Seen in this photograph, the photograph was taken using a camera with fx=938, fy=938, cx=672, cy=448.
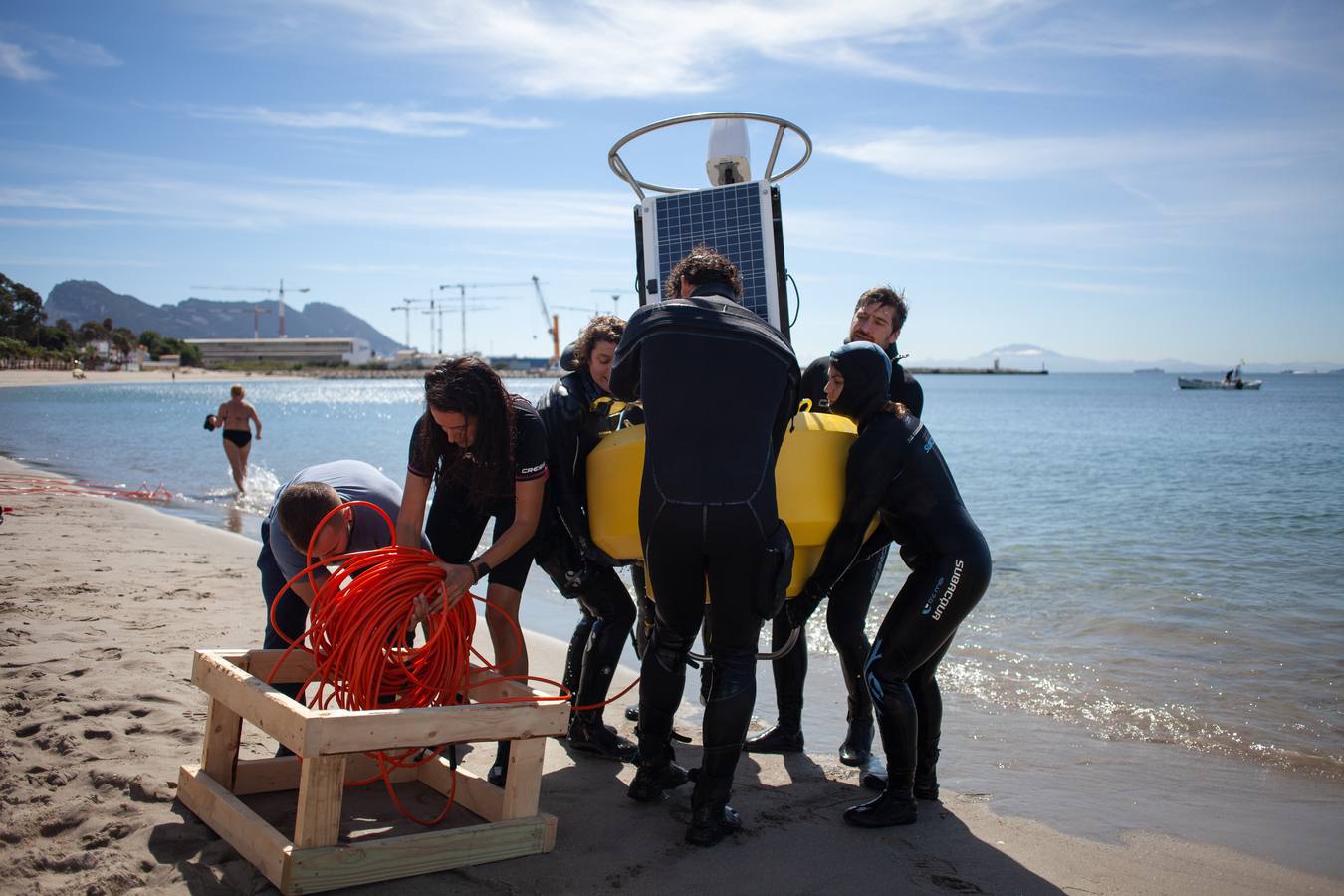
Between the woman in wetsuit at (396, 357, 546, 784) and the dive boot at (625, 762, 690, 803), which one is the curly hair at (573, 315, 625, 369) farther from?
the dive boot at (625, 762, 690, 803)

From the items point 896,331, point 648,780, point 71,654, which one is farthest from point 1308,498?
point 71,654

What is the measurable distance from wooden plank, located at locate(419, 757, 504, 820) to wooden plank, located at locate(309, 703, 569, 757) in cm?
38

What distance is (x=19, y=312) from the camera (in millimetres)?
78938

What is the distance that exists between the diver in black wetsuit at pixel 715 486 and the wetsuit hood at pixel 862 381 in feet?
1.21

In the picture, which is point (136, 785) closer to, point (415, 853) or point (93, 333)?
point (415, 853)

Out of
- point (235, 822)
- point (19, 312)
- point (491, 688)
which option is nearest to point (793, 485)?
point (491, 688)

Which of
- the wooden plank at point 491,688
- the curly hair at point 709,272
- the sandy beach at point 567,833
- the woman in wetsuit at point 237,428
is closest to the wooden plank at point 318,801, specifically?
the sandy beach at point 567,833

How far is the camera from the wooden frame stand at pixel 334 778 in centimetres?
278

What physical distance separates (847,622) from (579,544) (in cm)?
126

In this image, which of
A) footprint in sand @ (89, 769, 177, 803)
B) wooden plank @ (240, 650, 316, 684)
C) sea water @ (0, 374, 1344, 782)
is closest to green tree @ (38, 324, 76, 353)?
sea water @ (0, 374, 1344, 782)

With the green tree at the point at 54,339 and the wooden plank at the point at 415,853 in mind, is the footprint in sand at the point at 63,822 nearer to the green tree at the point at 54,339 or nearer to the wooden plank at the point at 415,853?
the wooden plank at the point at 415,853

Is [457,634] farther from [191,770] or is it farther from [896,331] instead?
[896,331]

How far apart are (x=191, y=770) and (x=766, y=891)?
205 centimetres

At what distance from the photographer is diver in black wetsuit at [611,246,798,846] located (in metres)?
3.12
